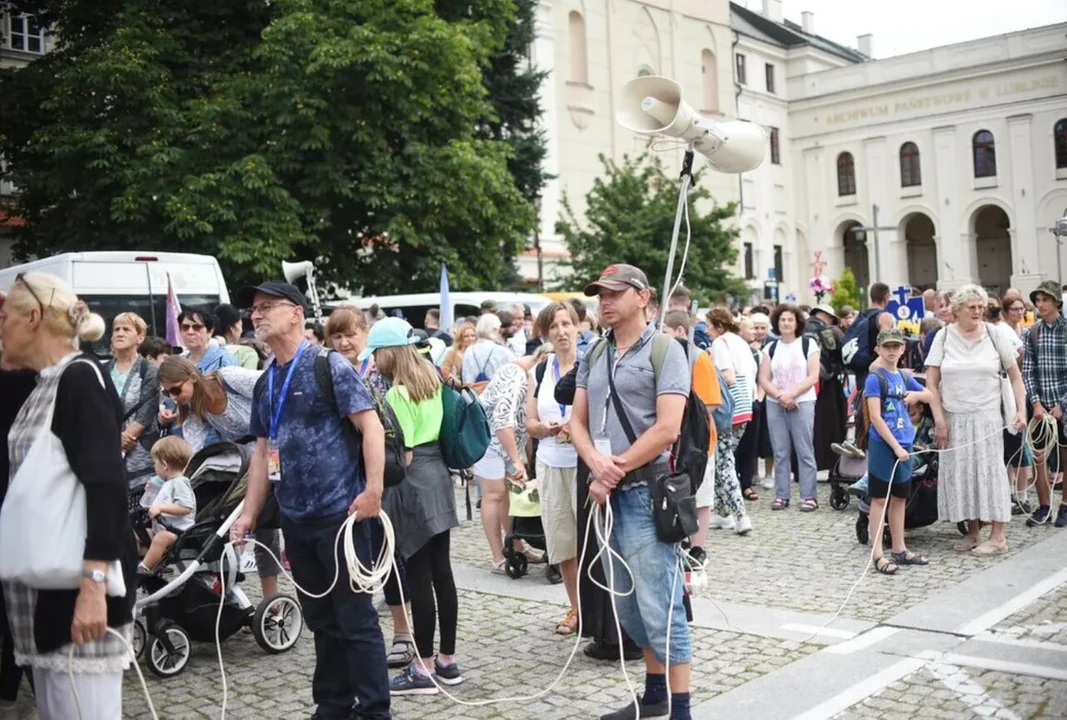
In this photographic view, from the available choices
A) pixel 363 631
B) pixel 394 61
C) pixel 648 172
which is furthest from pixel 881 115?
pixel 363 631

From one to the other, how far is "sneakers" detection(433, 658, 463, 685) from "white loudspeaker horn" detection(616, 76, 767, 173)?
300cm

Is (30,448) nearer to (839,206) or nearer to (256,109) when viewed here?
(256,109)

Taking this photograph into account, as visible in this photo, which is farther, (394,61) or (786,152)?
(786,152)

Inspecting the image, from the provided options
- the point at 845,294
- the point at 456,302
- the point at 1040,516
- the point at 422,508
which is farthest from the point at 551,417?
the point at 845,294

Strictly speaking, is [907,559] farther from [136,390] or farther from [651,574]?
[136,390]

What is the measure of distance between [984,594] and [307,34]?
61.8 ft

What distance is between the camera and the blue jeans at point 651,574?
4.89m

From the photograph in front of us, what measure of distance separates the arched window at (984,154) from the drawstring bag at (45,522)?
5972 cm

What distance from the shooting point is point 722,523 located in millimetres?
10438

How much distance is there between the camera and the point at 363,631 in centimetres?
499

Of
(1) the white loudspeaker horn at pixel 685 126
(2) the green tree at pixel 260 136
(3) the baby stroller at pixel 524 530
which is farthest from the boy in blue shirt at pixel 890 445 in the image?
(2) the green tree at pixel 260 136

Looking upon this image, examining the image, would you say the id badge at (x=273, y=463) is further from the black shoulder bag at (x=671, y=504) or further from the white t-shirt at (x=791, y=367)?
the white t-shirt at (x=791, y=367)

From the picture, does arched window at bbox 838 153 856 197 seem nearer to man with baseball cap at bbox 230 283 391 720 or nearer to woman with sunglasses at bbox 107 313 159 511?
woman with sunglasses at bbox 107 313 159 511

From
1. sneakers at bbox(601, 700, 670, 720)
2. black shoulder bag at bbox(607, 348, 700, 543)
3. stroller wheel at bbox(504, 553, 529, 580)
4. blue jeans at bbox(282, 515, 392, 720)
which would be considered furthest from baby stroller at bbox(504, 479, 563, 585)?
black shoulder bag at bbox(607, 348, 700, 543)
